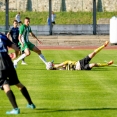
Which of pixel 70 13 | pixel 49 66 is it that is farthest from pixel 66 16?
pixel 49 66

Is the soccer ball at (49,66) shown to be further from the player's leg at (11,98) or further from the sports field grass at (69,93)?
the player's leg at (11,98)

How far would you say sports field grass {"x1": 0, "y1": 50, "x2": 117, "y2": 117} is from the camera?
1254 cm

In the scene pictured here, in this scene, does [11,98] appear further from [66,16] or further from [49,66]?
[66,16]

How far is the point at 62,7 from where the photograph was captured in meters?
76.8

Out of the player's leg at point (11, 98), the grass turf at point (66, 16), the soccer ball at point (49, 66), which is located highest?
the player's leg at point (11, 98)

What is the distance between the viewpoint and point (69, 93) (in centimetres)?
1549

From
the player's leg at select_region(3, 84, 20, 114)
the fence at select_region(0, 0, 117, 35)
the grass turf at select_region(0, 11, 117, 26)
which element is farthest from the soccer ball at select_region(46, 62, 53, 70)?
the grass turf at select_region(0, 11, 117, 26)

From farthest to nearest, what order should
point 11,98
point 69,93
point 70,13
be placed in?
point 70,13 < point 69,93 < point 11,98

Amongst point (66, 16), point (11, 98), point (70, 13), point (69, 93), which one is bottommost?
point (66, 16)

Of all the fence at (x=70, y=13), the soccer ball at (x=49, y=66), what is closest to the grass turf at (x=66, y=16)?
the fence at (x=70, y=13)

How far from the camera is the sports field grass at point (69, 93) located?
12.5 meters

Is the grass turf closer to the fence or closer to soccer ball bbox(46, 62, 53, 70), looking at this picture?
the fence

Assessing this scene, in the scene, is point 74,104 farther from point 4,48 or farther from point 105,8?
point 105,8

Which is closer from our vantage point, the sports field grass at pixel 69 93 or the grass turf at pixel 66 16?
the sports field grass at pixel 69 93
